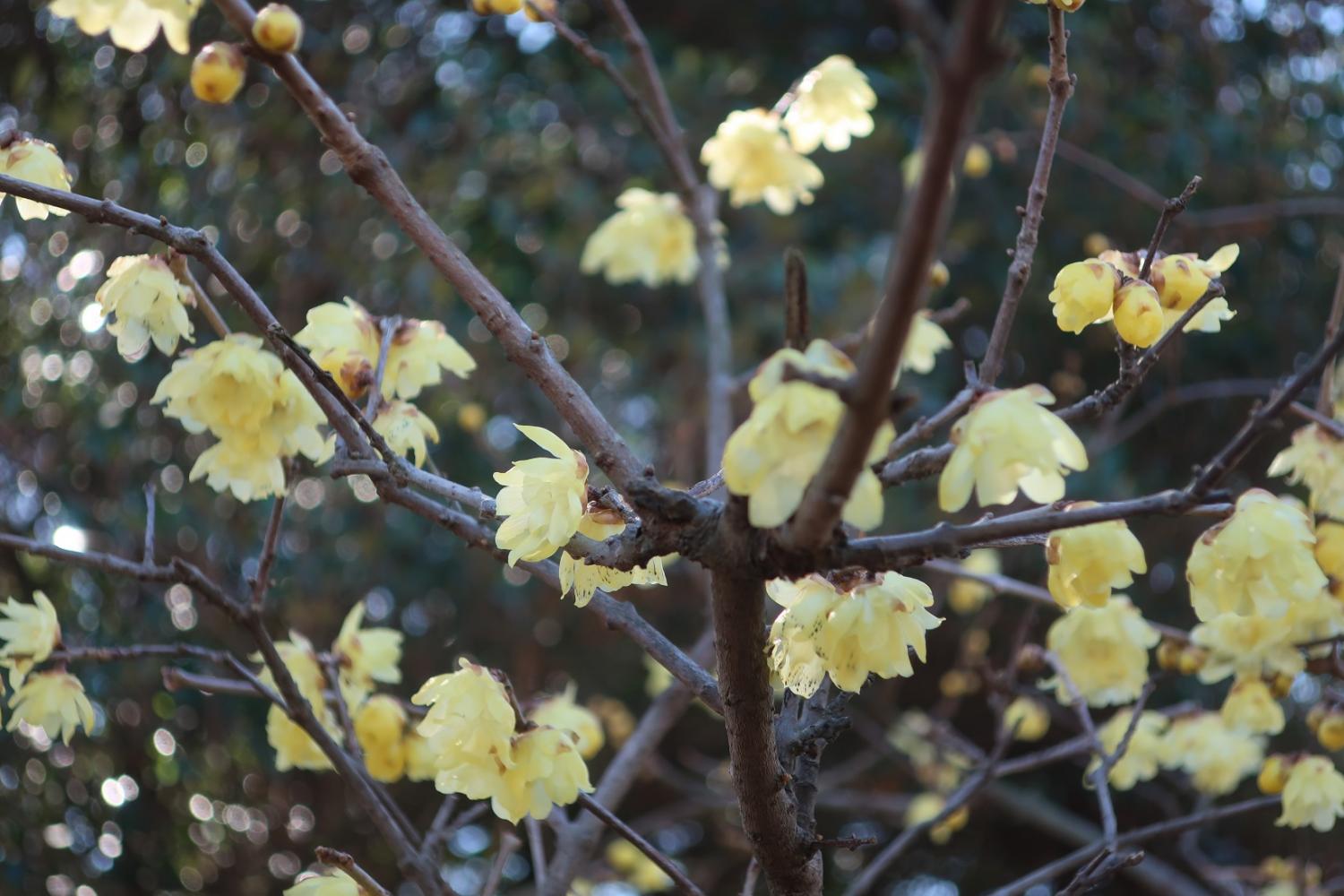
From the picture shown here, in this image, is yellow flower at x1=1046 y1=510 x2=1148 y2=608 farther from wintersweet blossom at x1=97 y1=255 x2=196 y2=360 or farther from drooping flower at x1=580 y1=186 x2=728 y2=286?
drooping flower at x1=580 y1=186 x2=728 y2=286

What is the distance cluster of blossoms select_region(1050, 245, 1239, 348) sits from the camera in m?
1.05

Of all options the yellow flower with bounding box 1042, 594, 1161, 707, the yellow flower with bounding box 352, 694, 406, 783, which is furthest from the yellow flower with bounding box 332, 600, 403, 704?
the yellow flower with bounding box 1042, 594, 1161, 707

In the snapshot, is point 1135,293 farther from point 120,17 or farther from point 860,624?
point 120,17

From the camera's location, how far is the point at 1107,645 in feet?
5.20

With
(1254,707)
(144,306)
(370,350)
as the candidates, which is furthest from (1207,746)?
(144,306)

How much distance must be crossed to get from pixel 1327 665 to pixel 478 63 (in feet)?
9.07

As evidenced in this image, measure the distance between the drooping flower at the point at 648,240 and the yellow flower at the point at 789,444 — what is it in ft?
5.12

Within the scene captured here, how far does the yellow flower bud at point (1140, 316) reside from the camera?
1.05m

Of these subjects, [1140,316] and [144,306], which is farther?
[144,306]

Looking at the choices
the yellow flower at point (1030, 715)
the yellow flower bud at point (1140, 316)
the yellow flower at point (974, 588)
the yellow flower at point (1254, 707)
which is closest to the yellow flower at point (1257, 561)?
the yellow flower bud at point (1140, 316)

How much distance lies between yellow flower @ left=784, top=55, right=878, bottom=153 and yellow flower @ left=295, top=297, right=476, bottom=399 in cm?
85

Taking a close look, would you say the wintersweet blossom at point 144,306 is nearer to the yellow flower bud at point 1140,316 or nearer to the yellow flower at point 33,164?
the yellow flower at point 33,164

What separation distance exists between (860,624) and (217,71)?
2.33 ft

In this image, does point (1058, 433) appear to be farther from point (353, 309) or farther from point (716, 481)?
point (353, 309)
